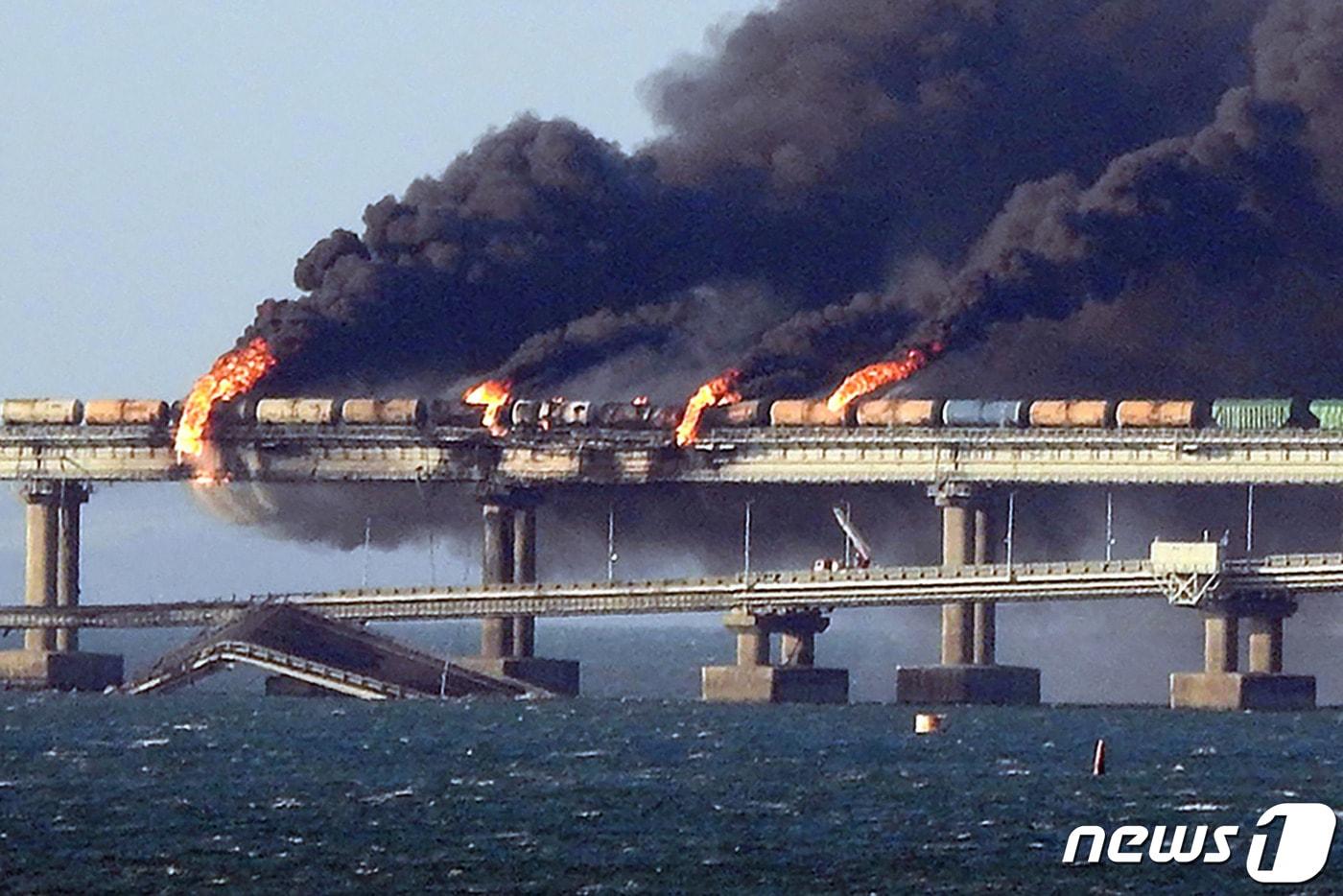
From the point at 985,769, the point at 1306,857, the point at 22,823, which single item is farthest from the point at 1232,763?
the point at 22,823

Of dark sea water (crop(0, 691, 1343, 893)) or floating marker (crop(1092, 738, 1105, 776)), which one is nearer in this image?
dark sea water (crop(0, 691, 1343, 893))

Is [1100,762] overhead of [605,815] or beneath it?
overhead

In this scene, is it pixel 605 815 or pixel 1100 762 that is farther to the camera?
pixel 1100 762

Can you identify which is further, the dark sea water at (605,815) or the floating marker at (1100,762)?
the floating marker at (1100,762)

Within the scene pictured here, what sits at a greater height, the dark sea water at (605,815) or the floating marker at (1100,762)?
the floating marker at (1100,762)

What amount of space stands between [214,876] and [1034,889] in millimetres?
25149

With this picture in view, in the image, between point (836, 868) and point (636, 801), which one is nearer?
point (836, 868)

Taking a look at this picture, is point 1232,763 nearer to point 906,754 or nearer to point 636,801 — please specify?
point 906,754

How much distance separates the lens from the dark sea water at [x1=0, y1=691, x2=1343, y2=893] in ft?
472

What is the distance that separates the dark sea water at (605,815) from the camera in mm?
143750

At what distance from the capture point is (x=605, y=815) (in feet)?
542

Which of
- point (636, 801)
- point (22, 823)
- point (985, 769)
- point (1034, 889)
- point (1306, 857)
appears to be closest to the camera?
point (1034, 889)

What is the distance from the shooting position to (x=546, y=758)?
193250 millimetres

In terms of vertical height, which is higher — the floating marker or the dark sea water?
the floating marker
